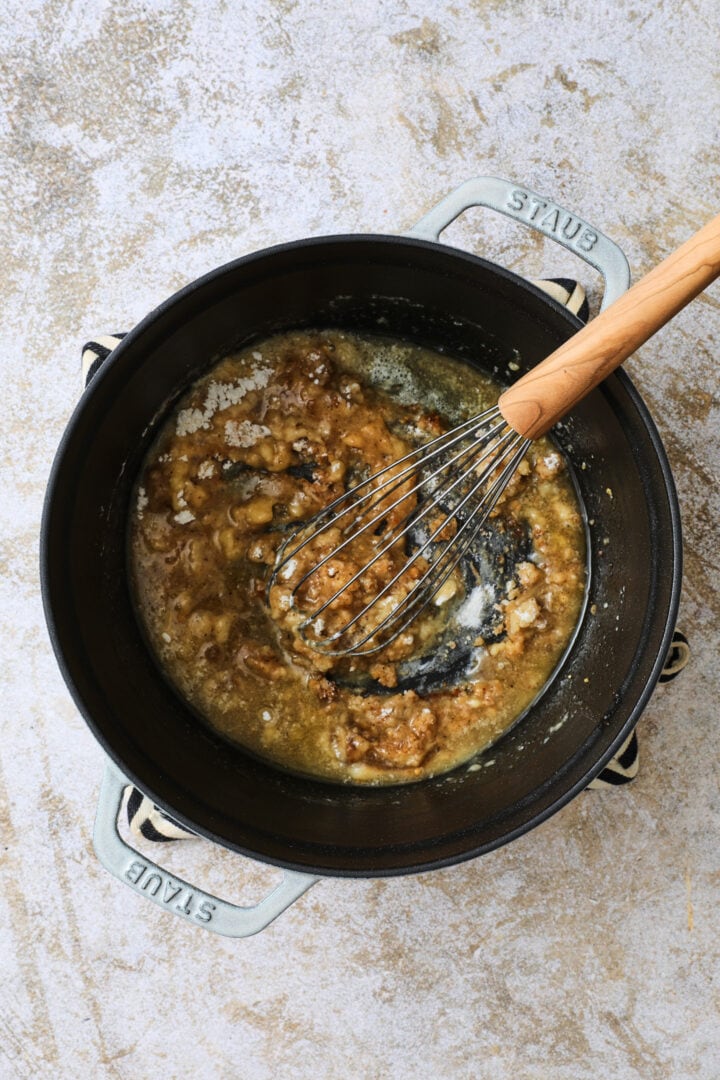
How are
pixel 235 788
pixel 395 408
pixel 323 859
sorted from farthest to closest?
pixel 395 408 → pixel 235 788 → pixel 323 859

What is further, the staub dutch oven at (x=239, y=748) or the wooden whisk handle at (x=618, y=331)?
the staub dutch oven at (x=239, y=748)

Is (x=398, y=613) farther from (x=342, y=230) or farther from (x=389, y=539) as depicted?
(x=342, y=230)

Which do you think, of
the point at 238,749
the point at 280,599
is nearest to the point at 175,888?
the point at 238,749

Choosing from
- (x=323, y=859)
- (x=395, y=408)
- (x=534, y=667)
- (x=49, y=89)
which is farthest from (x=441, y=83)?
(x=323, y=859)

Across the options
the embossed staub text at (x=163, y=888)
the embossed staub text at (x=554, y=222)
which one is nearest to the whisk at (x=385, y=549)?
the embossed staub text at (x=554, y=222)

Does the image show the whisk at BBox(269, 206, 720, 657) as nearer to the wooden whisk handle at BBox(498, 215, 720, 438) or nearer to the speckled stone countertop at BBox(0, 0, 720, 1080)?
the wooden whisk handle at BBox(498, 215, 720, 438)

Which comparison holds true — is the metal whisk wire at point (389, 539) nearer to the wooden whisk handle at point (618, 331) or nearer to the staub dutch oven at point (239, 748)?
the staub dutch oven at point (239, 748)

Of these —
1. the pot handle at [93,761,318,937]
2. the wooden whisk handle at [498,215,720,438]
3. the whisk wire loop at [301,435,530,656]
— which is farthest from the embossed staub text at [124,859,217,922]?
the wooden whisk handle at [498,215,720,438]

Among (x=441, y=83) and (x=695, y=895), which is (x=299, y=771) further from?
(x=441, y=83)
